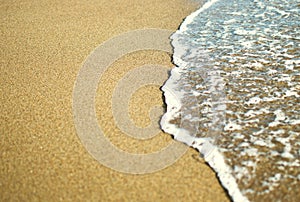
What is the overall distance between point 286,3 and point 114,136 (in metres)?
3.59

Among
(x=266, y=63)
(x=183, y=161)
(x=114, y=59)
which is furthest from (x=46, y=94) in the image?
(x=266, y=63)

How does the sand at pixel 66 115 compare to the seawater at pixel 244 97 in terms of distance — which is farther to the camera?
the seawater at pixel 244 97

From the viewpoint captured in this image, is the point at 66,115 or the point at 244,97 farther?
the point at 244,97

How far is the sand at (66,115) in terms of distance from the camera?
1.86 m

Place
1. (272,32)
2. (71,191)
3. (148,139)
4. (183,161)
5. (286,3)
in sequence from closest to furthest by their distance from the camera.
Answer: (71,191)
(183,161)
(148,139)
(272,32)
(286,3)

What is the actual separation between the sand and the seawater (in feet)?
0.58

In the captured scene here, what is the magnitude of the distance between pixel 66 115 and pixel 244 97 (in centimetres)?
132

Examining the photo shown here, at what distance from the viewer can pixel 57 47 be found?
11.3ft

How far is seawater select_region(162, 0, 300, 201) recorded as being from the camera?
1.96 meters

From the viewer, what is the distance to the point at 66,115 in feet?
8.02

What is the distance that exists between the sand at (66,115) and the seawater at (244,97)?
18cm

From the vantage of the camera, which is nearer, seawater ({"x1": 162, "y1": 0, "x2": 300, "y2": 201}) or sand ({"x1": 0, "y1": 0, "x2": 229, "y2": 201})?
sand ({"x1": 0, "y1": 0, "x2": 229, "y2": 201})

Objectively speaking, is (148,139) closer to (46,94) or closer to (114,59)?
(46,94)

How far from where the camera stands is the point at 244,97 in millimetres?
2607
